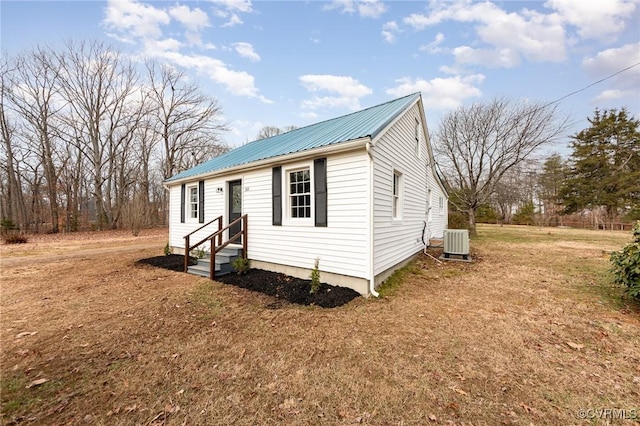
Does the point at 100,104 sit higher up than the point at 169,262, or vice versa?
the point at 100,104

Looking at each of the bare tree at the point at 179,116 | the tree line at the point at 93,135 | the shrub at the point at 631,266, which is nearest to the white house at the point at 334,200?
the shrub at the point at 631,266

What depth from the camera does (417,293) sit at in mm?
5383

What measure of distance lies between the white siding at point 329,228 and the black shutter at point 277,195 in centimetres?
15

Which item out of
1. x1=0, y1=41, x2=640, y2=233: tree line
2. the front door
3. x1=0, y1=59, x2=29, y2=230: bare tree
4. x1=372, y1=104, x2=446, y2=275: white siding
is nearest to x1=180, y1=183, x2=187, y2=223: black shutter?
the front door

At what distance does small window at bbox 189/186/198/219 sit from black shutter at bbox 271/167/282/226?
190 inches

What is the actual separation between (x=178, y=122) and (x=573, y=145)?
41.8 metres

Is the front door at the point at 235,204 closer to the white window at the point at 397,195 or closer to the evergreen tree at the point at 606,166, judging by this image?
the white window at the point at 397,195

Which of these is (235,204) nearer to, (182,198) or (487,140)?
(182,198)

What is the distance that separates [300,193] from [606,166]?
1376 inches

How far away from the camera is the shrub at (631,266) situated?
411 centimetres

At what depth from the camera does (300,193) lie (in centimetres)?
627

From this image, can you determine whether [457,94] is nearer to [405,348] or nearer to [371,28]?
[371,28]

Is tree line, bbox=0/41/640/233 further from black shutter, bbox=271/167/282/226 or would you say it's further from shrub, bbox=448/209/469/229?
black shutter, bbox=271/167/282/226

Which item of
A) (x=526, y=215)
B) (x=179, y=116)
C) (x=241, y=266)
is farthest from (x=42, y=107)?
(x=526, y=215)
